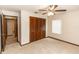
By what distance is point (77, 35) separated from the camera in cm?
479

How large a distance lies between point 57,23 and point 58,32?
0.66 m

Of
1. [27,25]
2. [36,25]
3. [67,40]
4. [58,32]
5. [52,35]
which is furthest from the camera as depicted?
[52,35]

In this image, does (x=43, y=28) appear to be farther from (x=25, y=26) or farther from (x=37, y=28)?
(x=25, y=26)

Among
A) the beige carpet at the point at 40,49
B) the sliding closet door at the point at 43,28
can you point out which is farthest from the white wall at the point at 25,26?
the sliding closet door at the point at 43,28

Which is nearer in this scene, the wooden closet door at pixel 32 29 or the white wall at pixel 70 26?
the white wall at pixel 70 26

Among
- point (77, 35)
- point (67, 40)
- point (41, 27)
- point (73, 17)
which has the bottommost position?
point (67, 40)

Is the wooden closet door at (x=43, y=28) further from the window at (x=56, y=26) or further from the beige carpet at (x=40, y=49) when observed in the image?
the beige carpet at (x=40, y=49)

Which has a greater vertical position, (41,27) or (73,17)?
(73,17)

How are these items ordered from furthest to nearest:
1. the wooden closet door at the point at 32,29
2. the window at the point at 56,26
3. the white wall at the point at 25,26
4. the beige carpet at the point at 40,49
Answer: the window at the point at 56,26, the wooden closet door at the point at 32,29, the white wall at the point at 25,26, the beige carpet at the point at 40,49

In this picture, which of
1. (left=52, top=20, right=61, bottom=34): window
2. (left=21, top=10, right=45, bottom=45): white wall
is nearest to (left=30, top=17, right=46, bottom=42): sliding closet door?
(left=21, top=10, right=45, bottom=45): white wall

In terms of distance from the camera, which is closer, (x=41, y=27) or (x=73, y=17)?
(x=73, y=17)
